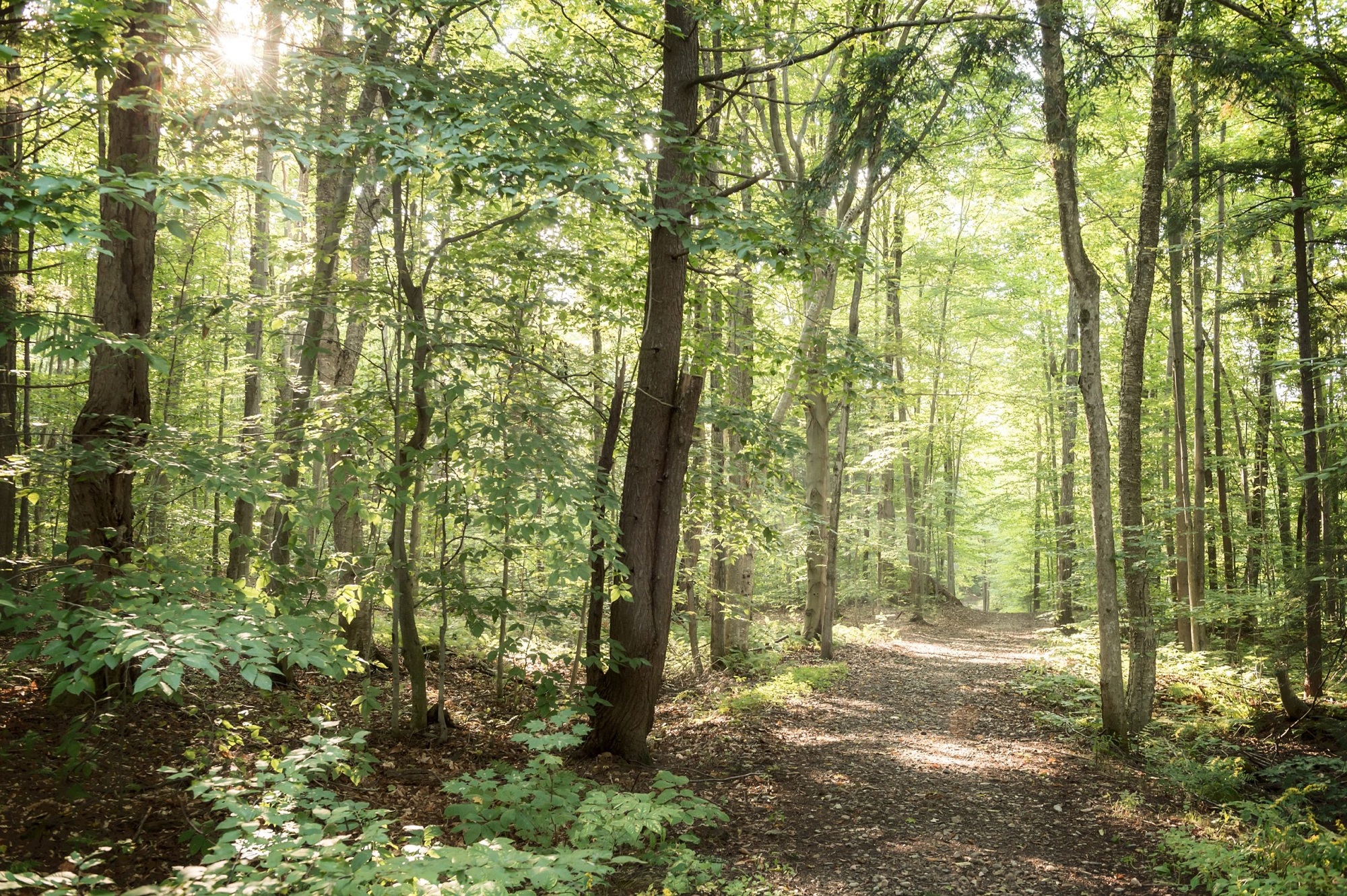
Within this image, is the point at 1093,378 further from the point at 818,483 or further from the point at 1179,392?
the point at 1179,392

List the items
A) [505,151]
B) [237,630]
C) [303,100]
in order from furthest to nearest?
[303,100], [505,151], [237,630]

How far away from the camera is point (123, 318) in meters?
5.66

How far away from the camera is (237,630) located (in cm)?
327

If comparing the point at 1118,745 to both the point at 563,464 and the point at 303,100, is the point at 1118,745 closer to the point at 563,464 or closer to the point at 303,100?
the point at 563,464

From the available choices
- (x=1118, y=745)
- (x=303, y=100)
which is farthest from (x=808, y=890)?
(x=303, y=100)

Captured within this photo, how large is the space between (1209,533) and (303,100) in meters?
16.5

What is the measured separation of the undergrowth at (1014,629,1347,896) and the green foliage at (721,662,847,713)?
286 centimetres

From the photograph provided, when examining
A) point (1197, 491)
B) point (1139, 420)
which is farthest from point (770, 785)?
point (1197, 491)

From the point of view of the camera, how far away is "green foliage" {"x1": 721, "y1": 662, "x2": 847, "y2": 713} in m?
9.20

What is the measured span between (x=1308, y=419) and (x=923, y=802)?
7.36m

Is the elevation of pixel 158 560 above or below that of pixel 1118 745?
above

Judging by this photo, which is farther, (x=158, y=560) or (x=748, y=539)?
(x=748, y=539)

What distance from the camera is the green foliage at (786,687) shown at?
30.2 ft

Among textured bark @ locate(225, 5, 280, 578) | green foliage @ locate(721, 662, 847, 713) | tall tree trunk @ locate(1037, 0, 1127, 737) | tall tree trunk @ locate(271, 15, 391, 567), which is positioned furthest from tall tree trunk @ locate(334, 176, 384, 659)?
tall tree trunk @ locate(1037, 0, 1127, 737)
